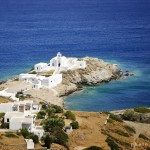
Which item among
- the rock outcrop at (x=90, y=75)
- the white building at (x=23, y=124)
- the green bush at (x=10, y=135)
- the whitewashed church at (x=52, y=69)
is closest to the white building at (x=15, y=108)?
→ the white building at (x=23, y=124)

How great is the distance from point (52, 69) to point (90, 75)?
627 centimetres

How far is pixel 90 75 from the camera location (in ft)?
273

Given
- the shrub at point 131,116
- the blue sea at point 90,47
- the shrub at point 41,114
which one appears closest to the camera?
the shrub at point 41,114

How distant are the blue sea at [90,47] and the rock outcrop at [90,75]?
6.23 feet

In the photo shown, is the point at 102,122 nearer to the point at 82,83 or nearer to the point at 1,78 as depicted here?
the point at 82,83

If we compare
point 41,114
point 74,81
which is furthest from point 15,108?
point 74,81

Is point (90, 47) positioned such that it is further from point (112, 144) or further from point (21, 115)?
point (112, 144)

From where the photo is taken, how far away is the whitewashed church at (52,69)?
7650 cm

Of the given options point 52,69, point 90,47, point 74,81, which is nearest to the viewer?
→ point 74,81

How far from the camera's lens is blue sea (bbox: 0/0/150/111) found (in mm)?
74438

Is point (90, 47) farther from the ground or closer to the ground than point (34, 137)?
farther from the ground

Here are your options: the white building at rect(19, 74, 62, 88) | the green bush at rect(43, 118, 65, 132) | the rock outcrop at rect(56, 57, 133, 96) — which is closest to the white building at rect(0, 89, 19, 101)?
the white building at rect(19, 74, 62, 88)

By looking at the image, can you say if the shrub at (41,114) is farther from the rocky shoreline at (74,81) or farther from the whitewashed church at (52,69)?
the whitewashed church at (52,69)

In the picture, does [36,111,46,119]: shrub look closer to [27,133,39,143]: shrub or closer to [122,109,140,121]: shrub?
[27,133,39,143]: shrub
